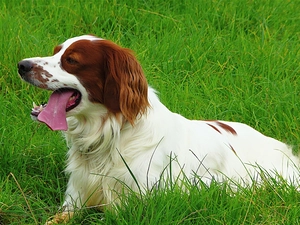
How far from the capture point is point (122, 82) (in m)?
4.12

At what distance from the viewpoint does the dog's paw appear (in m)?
3.99

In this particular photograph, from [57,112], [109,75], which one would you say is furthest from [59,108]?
[109,75]

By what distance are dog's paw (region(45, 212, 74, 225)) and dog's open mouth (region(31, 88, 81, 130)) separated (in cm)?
51

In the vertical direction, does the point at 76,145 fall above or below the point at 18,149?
above

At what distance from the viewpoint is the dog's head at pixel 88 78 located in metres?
4.06

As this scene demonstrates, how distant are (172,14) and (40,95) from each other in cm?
210

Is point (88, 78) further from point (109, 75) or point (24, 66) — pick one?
point (24, 66)

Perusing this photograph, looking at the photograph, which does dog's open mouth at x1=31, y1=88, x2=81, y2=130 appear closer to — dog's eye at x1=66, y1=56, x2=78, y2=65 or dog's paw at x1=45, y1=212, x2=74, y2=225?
dog's eye at x1=66, y1=56, x2=78, y2=65

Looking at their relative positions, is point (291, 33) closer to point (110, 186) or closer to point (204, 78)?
point (204, 78)

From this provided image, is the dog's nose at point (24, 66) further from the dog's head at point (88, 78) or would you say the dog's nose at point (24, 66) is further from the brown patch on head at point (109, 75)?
the brown patch on head at point (109, 75)

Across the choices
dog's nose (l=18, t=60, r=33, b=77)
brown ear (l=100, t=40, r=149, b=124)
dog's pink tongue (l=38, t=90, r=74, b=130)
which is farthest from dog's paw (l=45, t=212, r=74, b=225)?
dog's nose (l=18, t=60, r=33, b=77)

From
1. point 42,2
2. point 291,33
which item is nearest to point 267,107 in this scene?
point 291,33

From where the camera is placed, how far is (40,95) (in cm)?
571

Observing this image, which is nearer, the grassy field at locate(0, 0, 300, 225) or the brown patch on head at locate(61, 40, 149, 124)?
the grassy field at locate(0, 0, 300, 225)
